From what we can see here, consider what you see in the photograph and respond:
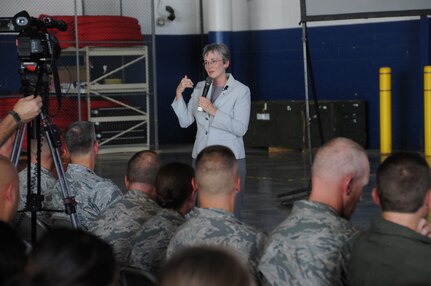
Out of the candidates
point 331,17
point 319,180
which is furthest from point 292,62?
point 319,180

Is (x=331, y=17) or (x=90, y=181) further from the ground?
(x=331, y=17)

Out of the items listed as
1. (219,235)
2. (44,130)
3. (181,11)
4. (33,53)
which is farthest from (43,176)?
(181,11)

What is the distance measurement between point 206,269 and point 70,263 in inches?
11.9

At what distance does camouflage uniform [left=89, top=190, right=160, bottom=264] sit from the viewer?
4755 millimetres

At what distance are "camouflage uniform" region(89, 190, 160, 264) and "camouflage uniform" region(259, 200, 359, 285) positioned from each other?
1041mm

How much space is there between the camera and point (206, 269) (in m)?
2.08

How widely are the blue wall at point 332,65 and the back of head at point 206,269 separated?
47.9 feet

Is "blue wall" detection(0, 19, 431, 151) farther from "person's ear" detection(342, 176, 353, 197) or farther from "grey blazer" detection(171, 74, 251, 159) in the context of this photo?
"person's ear" detection(342, 176, 353, 197)

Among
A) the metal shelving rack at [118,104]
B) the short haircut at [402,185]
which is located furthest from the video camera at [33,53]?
the metal shelving rack at [118,104]

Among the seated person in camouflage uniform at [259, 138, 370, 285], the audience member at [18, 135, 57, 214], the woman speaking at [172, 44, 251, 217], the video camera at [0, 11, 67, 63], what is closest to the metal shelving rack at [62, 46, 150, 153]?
the woman speaking at [172, 44, 251, 217]

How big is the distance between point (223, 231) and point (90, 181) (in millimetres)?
2147

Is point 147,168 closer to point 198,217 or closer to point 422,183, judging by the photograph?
point 198,217

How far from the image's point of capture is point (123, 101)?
730 inches

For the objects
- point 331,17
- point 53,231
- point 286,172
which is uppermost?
point 331,17
